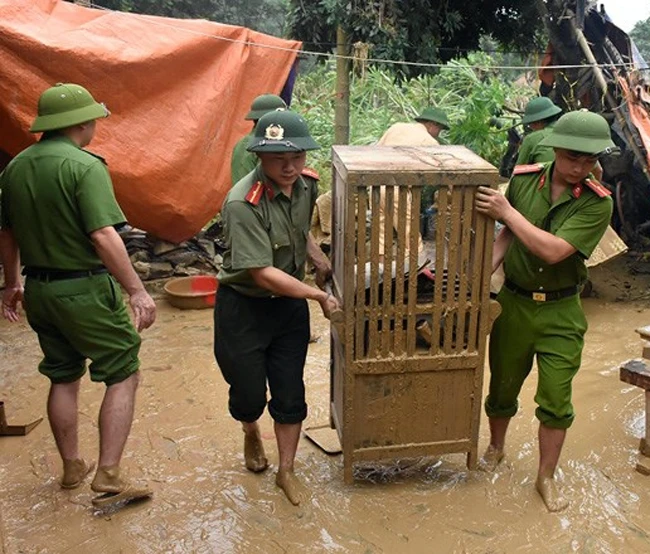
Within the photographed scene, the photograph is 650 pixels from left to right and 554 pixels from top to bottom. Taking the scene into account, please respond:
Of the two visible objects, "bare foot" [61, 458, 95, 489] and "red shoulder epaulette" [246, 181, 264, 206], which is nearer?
"red shoulder epaulette" [246, 181, 264, 206]

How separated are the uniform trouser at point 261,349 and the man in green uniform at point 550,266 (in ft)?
3.25

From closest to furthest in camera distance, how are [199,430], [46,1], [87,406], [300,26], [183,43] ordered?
[199,430]
[87,406]
[46,1]
[183,43]
[300,26]

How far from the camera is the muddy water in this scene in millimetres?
3051

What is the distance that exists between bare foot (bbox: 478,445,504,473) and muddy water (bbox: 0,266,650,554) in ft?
0.23

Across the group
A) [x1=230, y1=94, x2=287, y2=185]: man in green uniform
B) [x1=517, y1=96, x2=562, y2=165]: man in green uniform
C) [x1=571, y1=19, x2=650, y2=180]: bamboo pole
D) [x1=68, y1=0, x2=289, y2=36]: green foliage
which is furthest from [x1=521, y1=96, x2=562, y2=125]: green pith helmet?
[x1=68, y1=0, x2=289, y2=36]: green foliage

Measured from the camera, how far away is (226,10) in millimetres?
20547

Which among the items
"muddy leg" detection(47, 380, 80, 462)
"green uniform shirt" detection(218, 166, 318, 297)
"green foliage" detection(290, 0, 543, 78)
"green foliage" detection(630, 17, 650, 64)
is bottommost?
"muddy leg" detection(47, 380, 80, 462)

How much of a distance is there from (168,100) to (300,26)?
199 cm

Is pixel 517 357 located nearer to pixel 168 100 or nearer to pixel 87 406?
pixel 87 406

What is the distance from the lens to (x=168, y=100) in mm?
5645

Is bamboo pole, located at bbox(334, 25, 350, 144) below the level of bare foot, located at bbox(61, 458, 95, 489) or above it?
above

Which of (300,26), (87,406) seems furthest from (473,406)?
(300,26)

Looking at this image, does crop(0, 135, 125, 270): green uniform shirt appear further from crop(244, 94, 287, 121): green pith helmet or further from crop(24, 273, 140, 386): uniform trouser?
crop(244, 94, 287, 121): green pith helmet

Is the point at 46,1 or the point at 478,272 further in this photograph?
the point at 46,1
